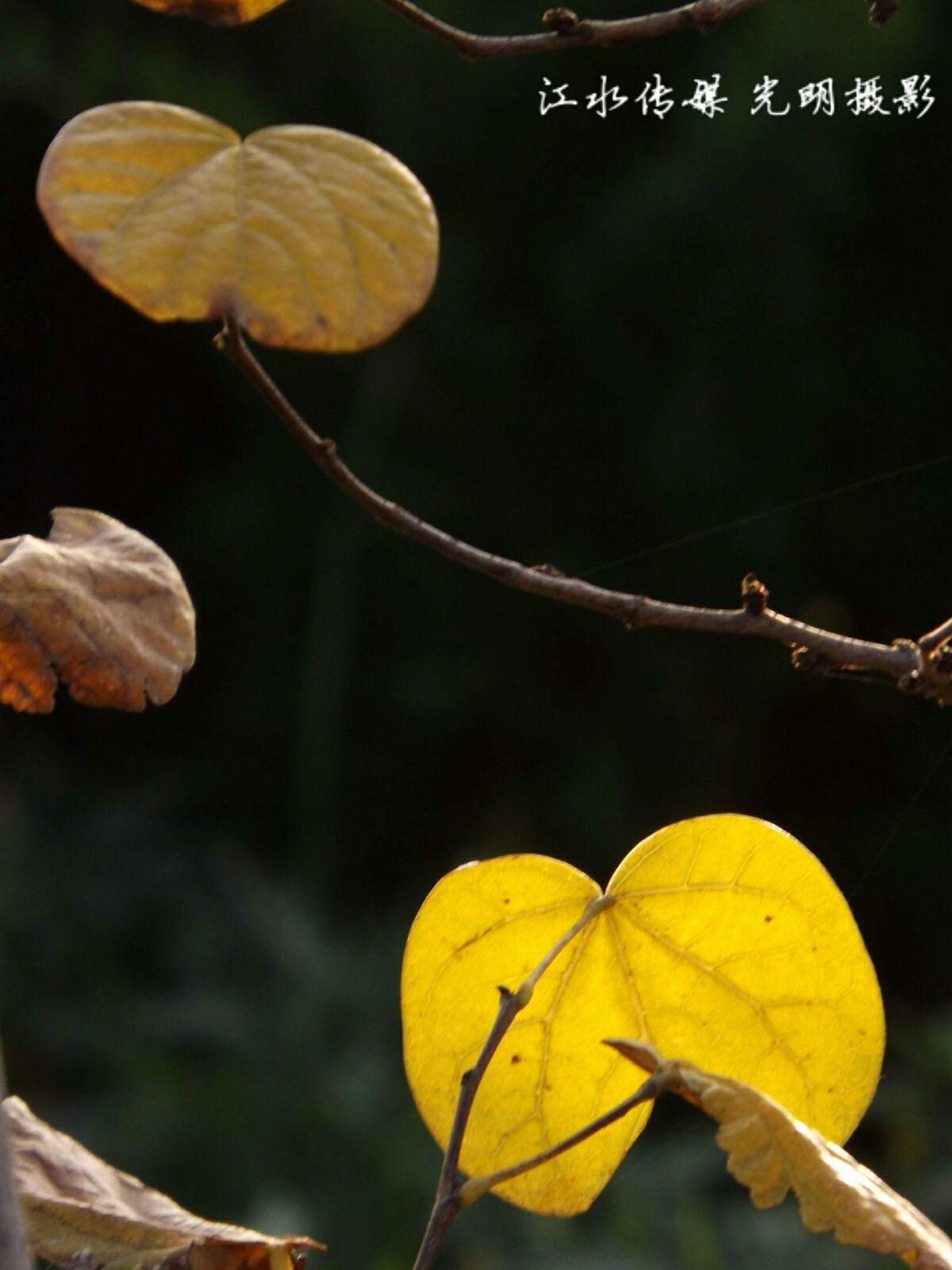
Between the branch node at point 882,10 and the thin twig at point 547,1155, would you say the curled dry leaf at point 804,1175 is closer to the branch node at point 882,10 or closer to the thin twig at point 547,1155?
the thin twig at point 547,1155

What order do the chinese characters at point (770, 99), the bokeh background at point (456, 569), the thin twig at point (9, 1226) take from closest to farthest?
the thin twig at point (9, 1226)
the chinese characters at point (770, 99)
the bokeh background at point (456, 569)

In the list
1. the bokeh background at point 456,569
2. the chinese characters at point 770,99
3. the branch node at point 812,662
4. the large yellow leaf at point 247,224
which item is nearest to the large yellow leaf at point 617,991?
the branch node at point 812,662

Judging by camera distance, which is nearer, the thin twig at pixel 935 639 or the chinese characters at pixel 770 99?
the thin twig at pixel 935 639

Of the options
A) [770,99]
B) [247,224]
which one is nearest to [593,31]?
[247,224]

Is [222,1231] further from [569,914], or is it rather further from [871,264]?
[871,264]

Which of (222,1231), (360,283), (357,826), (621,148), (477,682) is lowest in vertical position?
(357,826)

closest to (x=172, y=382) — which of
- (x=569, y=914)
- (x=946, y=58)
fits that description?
(x=946, y=58)

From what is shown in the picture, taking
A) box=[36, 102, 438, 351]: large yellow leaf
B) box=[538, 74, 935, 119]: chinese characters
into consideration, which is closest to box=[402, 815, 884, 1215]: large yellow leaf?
box=[36, 102, 438, 351]: large yellow leaf
